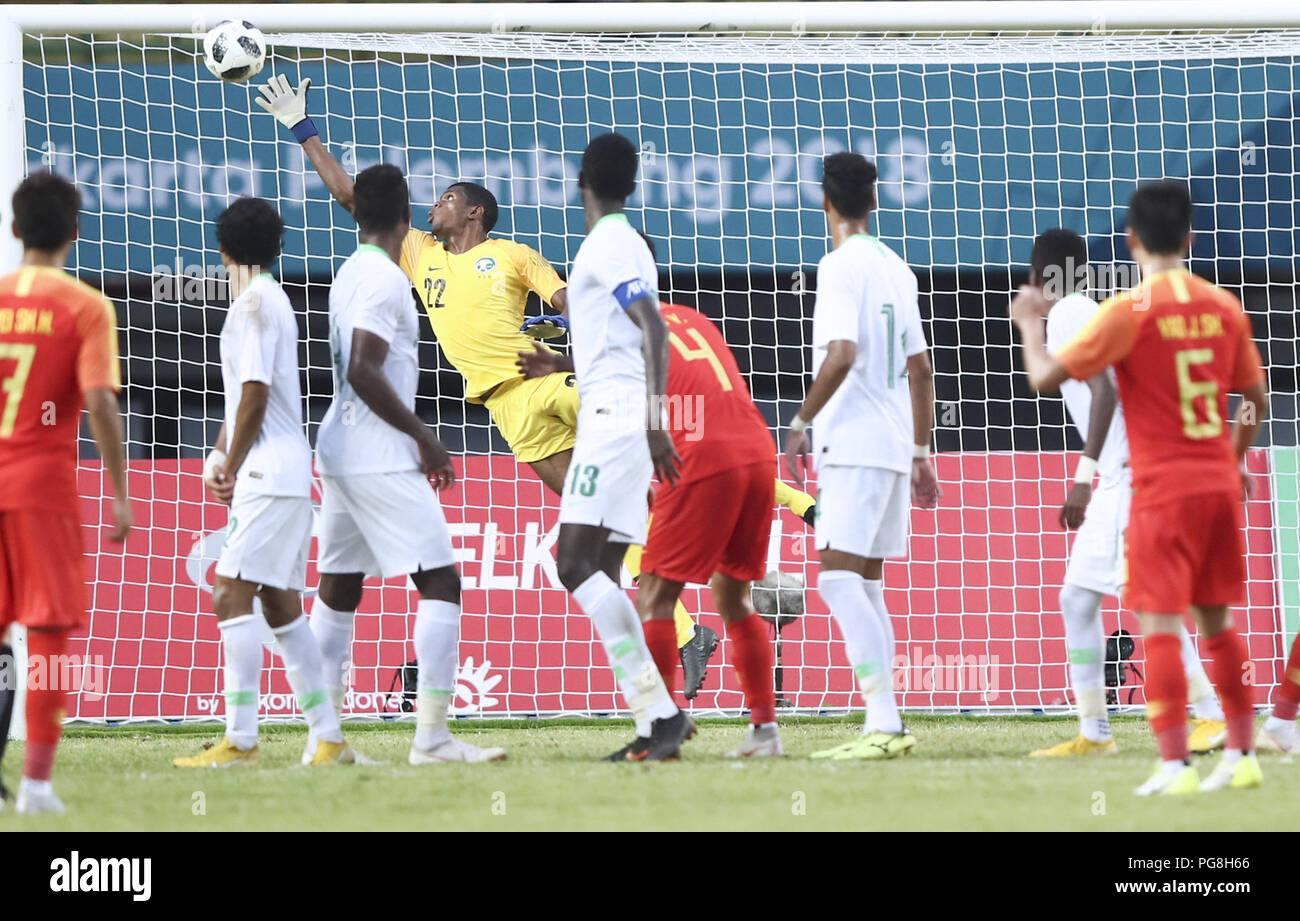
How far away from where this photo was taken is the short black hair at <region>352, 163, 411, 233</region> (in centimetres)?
579

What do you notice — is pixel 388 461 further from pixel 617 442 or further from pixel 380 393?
pixel 617 442

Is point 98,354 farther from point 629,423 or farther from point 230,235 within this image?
point 629,423

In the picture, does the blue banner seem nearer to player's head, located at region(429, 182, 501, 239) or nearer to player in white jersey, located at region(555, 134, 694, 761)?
player's head, located at region(429, 182, 501, 239)

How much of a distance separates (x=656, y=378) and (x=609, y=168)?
2.77 ft

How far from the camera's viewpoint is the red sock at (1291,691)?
229 inches

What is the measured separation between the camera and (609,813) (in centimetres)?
418

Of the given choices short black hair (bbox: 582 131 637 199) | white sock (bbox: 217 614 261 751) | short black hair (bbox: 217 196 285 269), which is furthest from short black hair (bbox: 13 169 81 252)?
short black hair (bbox: 582 131 637 199)

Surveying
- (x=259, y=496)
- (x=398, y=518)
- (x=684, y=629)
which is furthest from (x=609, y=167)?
(x=684, y=629)

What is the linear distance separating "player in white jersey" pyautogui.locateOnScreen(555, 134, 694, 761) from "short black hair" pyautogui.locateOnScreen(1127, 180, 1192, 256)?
1610 millimetres

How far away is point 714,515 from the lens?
5.77 metres

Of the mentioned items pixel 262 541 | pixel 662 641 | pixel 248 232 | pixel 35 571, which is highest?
pixel 248 232

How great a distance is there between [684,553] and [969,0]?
3945 mm

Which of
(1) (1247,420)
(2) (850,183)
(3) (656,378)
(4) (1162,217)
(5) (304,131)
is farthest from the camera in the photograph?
(5) (304,131)

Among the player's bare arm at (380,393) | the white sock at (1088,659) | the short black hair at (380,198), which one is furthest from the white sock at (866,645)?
the short black hair at (380,198)
